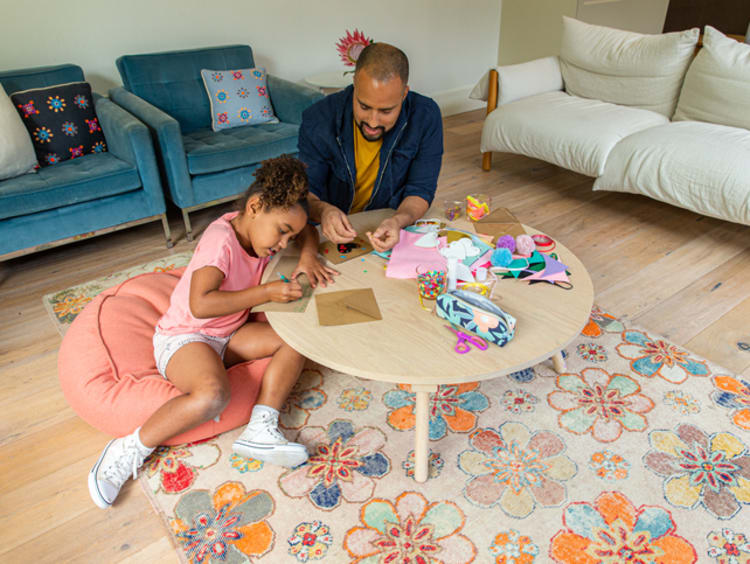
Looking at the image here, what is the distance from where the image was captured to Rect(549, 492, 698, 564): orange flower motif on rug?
4.09ft

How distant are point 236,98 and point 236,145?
529 mm

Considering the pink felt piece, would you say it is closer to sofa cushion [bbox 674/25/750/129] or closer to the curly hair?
the curly hair

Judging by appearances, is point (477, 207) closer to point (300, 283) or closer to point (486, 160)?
point (300, 283)

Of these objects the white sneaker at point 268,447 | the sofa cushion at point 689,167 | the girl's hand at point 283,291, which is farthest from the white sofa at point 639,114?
the white sneaker at point 268,447

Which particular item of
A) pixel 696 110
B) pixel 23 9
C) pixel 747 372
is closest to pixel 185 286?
pixel 747 372

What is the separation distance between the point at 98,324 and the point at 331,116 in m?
1.08

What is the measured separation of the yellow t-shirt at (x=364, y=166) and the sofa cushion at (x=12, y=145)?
1602 mm

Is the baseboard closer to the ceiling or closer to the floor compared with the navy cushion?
closer to the floor

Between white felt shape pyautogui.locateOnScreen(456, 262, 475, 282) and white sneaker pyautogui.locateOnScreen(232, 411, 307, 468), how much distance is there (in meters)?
0.66

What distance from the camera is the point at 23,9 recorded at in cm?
273

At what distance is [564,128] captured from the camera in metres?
3.00

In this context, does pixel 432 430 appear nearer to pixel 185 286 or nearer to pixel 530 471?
pixel 530 471

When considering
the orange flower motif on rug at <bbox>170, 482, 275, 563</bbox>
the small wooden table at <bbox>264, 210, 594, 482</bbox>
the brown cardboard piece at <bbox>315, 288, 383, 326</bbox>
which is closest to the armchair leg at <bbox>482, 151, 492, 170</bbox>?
the small wooden table at <bbox>264, 210, 594, 482</bbox>

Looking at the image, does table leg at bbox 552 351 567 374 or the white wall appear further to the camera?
the white wall
